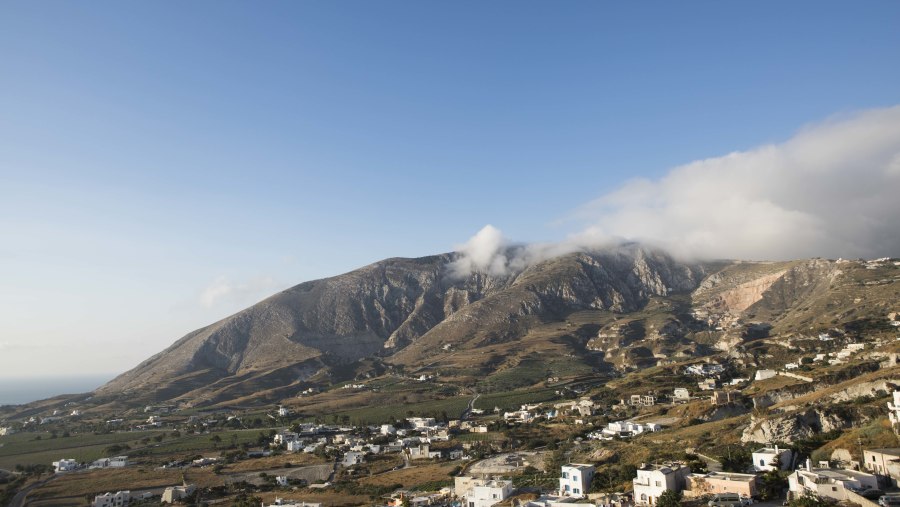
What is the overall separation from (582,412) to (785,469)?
6381 cm

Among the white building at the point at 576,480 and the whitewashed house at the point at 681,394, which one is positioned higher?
the white building at the point at 576,480

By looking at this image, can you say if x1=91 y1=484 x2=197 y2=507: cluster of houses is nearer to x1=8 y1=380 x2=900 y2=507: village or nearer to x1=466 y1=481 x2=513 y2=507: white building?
x1=8 y1=380 x2=900 y2=507: village

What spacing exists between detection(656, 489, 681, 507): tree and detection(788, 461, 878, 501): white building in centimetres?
Answer: 620

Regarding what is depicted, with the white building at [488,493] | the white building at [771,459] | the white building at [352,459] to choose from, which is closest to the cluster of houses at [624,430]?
the white building at [352,459]

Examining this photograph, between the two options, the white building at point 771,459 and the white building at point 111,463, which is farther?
the white building at point 111,463

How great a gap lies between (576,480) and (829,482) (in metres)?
19.1

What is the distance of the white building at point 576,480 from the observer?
152 ft

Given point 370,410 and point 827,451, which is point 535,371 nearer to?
point 370,410

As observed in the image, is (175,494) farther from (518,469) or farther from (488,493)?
(488,493)

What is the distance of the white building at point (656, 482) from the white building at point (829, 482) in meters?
6.42

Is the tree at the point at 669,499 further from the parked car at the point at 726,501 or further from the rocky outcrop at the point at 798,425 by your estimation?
the rocky outcrop at the point at 798,425

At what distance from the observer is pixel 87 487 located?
75.1 meters

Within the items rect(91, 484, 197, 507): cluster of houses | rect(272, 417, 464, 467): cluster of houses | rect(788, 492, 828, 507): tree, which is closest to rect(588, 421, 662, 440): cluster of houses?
rect(272, 417, 464, 467): cluster of houses

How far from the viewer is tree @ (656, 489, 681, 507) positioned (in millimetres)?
34250
